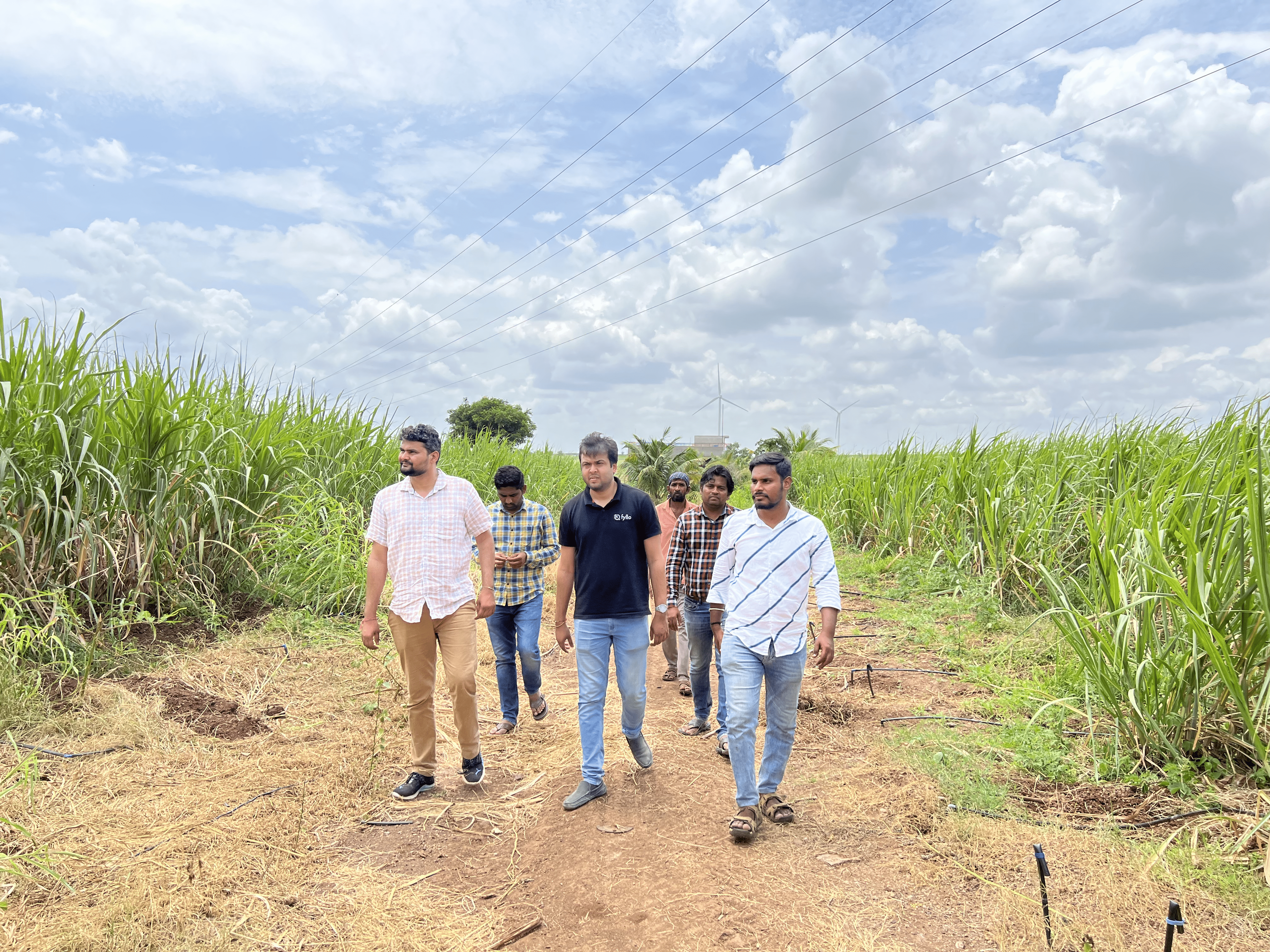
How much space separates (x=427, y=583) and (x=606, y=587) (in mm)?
1009

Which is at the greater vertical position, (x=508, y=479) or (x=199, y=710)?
(x=508, y=479)

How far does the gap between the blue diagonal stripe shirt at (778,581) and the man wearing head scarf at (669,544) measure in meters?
2.13

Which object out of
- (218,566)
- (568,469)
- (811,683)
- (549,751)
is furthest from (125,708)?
(568,469)

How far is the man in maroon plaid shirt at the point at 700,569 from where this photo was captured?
5574mm

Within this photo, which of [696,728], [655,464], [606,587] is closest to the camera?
[606,587]

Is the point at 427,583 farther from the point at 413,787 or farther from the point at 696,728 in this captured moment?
the point at 696,728

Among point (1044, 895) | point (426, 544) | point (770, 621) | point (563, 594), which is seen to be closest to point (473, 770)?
point (563, 594)

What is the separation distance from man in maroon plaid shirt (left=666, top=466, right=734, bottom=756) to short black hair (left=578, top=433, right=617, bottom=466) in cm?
119

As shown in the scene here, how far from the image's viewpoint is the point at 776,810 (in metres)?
4.19

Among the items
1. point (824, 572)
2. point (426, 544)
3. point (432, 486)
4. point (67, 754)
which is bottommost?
point (67, 754)

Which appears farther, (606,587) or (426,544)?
(426,544)

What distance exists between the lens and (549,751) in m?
5.52

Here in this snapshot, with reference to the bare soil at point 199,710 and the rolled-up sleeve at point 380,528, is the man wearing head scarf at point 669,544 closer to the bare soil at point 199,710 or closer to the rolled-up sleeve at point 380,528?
the rolled-up sleeve at point 380,528

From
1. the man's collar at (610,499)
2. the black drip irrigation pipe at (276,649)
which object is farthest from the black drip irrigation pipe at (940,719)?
the black drip irrigation pipe at (276,649)
